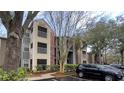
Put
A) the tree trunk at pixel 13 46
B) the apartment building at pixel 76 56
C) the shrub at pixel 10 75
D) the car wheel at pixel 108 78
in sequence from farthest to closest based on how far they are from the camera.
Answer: the apartment building at pixel 76 56 < the car wheel at pixel 108 78 < the tree trunk at pixel 13 46 < the shrub at pixel 10 75

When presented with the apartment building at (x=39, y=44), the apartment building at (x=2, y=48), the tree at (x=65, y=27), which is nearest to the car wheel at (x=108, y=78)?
the tree at (x=65, y=27)

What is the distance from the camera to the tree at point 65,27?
15.8ft

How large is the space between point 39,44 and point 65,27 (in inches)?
32.3

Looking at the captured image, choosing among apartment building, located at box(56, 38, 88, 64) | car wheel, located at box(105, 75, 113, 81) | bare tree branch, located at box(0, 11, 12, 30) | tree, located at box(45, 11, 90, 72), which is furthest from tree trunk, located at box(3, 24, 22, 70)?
car wheel, located at box(105, 75, 113, 81)

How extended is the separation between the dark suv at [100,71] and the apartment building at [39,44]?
76 centimetres

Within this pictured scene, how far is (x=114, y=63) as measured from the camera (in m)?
4.68

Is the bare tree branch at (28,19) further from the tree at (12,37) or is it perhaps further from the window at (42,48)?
the window at (42,48)

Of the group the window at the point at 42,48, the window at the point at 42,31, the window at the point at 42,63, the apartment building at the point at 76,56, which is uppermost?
the window at the point at 42,31

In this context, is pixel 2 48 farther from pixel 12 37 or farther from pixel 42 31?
pixel 42 31

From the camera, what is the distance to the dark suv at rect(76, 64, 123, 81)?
14.4 feet

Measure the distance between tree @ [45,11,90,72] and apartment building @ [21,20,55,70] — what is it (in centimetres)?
21
